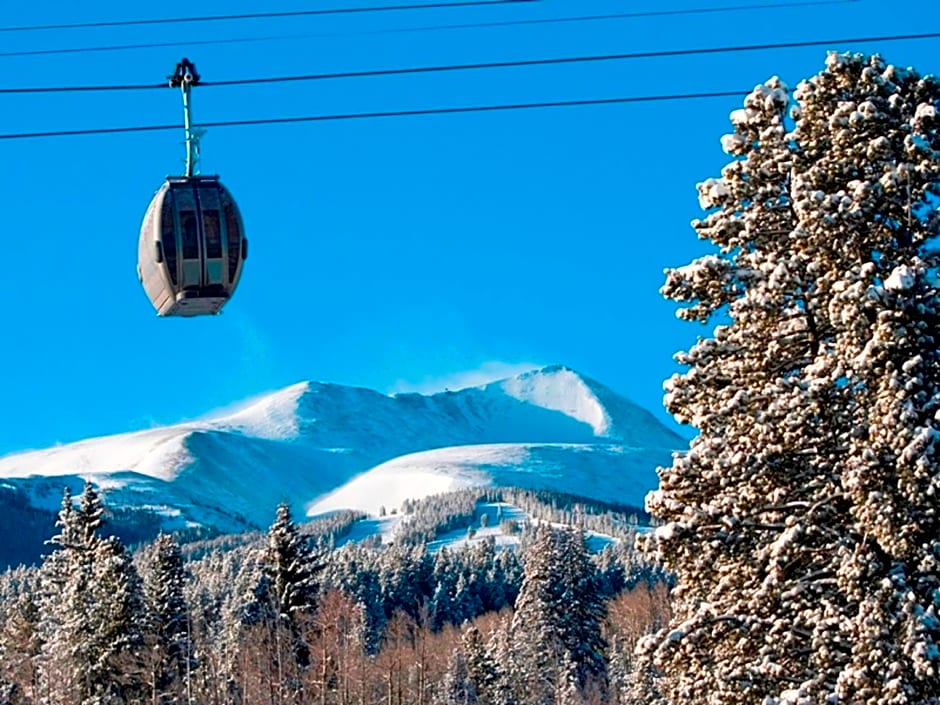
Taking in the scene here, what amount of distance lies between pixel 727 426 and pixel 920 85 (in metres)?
4.51

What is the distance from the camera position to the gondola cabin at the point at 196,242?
21531 millimetres

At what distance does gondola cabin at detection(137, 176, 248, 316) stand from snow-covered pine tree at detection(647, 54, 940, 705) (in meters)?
5.71

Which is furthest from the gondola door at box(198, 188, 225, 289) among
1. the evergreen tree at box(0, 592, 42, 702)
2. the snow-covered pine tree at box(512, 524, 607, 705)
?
the snow-covered pine tree at box(512, 524, 607, 705)

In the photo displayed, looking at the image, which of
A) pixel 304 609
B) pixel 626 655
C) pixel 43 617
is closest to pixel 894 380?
pixel 304 609

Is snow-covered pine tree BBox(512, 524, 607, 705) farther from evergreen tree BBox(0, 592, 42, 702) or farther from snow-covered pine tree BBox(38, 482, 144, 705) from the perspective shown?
snow-covered pine tree BBox(38, 482, 144, 705)

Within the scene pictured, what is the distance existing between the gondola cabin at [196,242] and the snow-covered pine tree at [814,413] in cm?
571

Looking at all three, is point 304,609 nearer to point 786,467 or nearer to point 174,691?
point 174,691

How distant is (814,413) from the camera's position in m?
18.2

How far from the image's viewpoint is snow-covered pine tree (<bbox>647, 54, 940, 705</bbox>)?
17188 millimetres

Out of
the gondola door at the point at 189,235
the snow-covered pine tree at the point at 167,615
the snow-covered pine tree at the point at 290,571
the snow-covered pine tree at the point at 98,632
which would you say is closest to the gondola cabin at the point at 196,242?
the gondola door at the point at 189,235

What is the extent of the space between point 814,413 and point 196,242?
8.22 metres

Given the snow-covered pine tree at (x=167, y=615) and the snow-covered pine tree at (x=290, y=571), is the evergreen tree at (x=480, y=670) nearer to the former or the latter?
the snow-covered pine tree at (x=290, y=571)

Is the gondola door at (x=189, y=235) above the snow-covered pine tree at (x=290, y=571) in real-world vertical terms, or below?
below

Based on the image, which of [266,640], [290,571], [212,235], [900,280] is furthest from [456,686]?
[900,280]
